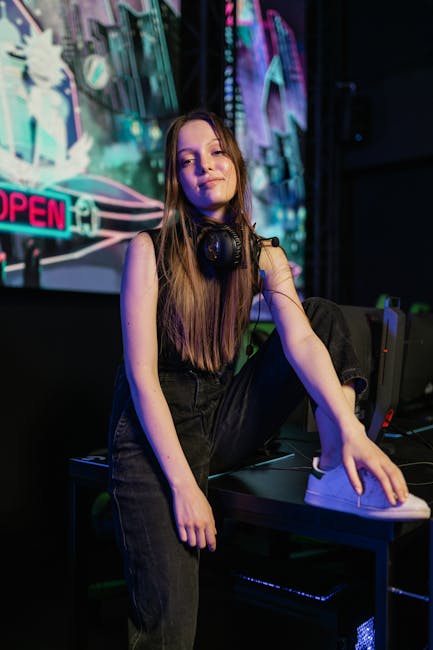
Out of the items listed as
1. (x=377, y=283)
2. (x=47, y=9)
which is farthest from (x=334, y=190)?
(x=47, y=9)

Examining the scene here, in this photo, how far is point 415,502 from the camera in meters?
1.08

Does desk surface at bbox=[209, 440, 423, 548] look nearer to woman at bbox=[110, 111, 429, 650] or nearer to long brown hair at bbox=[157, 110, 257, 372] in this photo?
woman at bbox=[110, 111, 429, 650]

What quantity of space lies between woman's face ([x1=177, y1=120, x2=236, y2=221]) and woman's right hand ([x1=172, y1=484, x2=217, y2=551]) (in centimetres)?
69

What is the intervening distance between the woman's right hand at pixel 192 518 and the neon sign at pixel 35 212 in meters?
1.66

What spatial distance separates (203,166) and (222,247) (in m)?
0.22

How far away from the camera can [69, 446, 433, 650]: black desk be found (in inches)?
43.6

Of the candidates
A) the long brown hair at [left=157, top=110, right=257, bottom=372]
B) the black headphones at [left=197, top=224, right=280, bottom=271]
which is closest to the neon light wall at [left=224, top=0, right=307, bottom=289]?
the long brown hair at [left=157, top=110, right=257, bottom=372]

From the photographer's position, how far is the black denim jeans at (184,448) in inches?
48.4

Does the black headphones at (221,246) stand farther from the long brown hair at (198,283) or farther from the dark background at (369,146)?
the dark background at (369,146)

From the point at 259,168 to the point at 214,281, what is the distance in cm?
343

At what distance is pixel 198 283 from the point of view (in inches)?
58.1

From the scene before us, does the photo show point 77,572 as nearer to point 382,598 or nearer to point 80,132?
point 382,598

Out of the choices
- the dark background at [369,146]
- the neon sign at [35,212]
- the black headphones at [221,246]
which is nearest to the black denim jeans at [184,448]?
the black headphones at [221,246]

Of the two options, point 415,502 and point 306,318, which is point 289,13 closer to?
point 306,318
